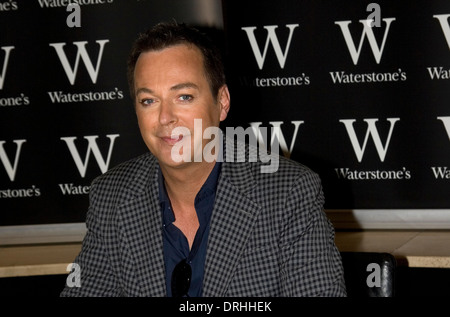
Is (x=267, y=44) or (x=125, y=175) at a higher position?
(x=267, y=44)

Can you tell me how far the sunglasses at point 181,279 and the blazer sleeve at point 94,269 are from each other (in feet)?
0.73

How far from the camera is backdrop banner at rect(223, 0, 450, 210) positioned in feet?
10.2

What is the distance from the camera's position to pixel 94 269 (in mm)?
2088

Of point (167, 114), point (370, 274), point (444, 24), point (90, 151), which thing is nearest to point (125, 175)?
point (167, 114)

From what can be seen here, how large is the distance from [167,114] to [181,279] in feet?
1.41

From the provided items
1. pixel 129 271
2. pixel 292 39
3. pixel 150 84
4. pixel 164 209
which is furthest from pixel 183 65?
pixel 292 39

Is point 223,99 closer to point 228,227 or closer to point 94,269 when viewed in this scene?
point 228,227

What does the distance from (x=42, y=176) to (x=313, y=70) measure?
4.21ft

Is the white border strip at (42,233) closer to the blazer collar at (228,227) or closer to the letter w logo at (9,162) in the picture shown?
the letter w logo at (9,162)

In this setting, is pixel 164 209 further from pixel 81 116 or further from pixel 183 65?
pixel 81 116

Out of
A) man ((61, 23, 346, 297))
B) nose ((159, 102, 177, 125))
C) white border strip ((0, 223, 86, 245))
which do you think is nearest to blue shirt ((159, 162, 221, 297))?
man ((61, 23, 346, 297))

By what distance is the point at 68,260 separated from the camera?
125 inches

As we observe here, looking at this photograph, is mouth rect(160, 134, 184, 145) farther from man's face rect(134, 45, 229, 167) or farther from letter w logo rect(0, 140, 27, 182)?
letter w logo rect(0, 140, 27, 182)

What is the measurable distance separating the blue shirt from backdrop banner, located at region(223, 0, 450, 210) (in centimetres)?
113
